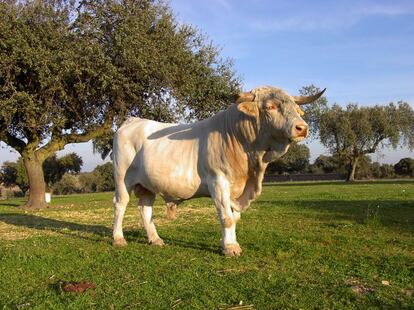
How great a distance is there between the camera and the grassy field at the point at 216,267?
5105mm

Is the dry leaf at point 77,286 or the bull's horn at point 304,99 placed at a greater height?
the bull's horn at point 304,99

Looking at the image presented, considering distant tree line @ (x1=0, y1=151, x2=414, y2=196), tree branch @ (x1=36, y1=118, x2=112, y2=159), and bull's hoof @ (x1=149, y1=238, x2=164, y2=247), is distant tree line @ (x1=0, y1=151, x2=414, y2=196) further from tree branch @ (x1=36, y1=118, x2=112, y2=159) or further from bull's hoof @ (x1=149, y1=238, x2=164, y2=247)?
bull's hoof @ (x1=149, y1=238, x2=164, y2=247)

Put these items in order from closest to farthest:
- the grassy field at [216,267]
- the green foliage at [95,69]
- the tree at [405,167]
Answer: the grassy field at [216,267], the green foliage at [95,69], the tree at [405,167]

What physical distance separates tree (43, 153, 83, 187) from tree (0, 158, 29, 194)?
10.8 feet

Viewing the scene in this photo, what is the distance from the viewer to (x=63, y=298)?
529 cm

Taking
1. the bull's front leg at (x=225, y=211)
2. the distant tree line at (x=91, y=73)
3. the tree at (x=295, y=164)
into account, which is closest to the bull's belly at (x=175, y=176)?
the bull's front leg at (x=225, y=211)

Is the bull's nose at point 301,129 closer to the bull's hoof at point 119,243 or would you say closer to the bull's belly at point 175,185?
the bull's belly at point 175,185

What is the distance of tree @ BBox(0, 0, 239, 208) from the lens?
18.6m

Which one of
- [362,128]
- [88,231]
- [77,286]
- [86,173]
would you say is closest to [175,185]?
[77,286]

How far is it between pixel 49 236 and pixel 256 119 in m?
5.66

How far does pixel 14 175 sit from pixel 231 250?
63.7 m

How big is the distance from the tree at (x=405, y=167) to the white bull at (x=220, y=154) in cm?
6915

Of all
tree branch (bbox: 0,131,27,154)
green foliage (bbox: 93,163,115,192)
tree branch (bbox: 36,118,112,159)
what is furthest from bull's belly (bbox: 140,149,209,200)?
green foliage (bbox: 93,163,115,192)

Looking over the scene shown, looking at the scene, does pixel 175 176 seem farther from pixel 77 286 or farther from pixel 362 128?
pixel 362 128
